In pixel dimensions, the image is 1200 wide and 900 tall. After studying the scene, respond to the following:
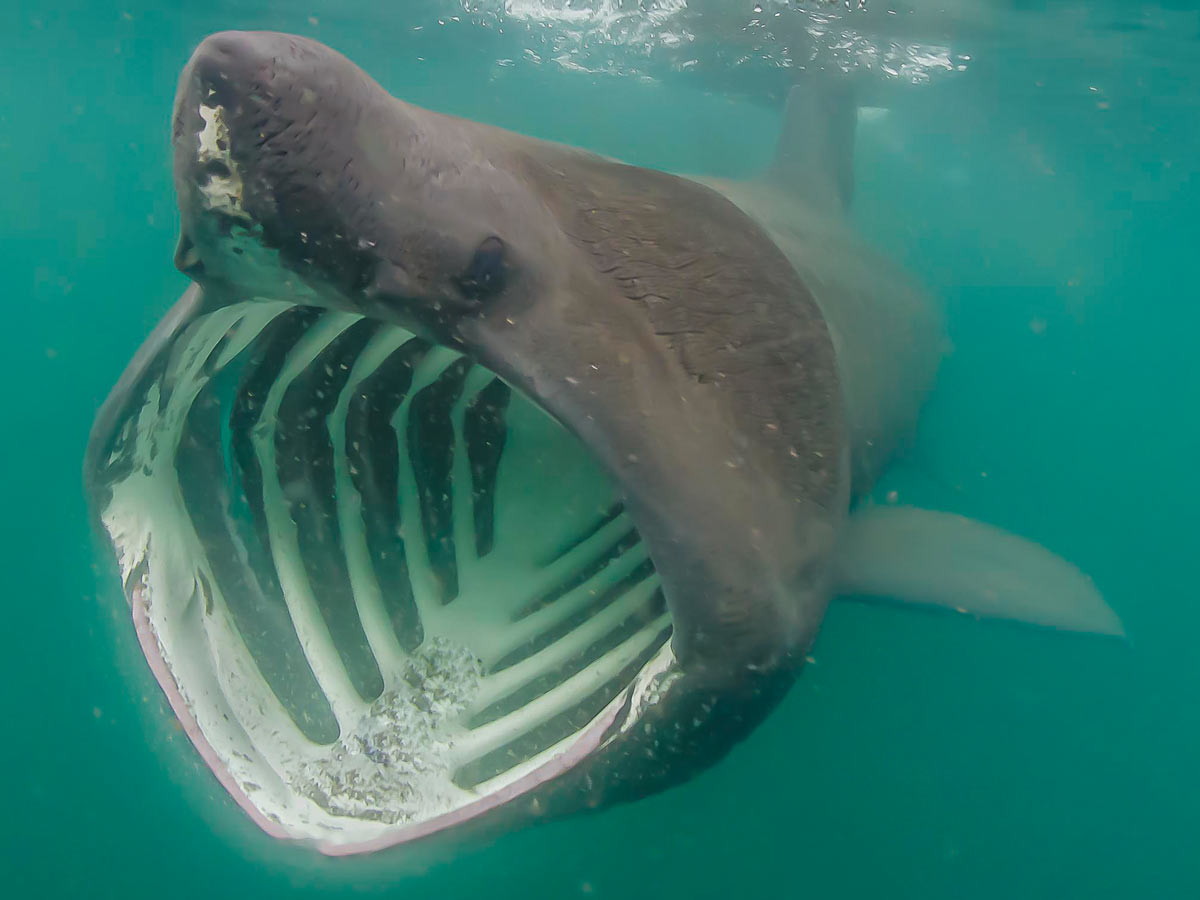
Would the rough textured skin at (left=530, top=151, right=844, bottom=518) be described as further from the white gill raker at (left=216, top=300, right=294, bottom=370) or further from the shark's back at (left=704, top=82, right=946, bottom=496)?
the white gill raker at (left=216, top=300, right=294, bottom=370)

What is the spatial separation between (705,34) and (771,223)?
8.12 m

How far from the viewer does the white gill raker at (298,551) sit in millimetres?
2270

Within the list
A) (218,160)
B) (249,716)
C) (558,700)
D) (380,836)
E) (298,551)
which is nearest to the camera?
(218,160)

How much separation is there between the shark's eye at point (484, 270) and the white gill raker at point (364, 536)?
3.66 feet

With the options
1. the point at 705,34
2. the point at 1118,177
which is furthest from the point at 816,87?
the point at 1118,177

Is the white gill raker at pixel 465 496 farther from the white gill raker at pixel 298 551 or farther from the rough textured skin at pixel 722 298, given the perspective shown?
the rough textured skin at pixel 722 298

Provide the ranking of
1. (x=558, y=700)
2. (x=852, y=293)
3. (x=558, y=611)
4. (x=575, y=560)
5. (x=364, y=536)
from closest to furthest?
(x=558, y=700) → (x=364, y=536) → (x=558, y=611) → (x=575, y=560) → (x=852, y=293)

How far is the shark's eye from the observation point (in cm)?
139

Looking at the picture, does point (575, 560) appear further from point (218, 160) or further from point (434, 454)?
point (218, 160)

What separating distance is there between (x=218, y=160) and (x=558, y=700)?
65.0 inches

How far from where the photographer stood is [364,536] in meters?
2.63

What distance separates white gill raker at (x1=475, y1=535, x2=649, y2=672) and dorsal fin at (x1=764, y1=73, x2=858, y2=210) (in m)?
2.82

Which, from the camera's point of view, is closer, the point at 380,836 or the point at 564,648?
the point at 380,836

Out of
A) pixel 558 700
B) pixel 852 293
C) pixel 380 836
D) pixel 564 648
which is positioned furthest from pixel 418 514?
pixel 852 293
